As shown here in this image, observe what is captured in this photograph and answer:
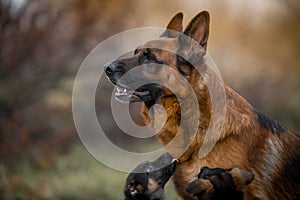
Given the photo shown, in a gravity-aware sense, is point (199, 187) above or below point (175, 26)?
below

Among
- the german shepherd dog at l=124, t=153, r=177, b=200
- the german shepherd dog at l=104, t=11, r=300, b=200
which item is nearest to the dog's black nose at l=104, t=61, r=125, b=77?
the german shepherd dog at l=104, t=11, r=300, b=200

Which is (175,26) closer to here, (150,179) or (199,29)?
(199,29)

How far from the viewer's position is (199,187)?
5250 mm

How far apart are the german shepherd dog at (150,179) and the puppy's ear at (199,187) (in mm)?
394

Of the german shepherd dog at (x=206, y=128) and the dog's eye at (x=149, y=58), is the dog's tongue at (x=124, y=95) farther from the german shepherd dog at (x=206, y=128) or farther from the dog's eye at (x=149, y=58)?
the dog's eye at (x=149, y=58)

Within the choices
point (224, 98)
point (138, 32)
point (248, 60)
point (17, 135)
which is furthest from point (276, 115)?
point (224, 98)

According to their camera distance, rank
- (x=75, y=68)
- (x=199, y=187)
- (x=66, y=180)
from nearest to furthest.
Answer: (x=199, y=187) → (x=66, y=180) → (x=75, y=68)

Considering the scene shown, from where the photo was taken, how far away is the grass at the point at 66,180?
9297mm

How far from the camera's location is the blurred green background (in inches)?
396

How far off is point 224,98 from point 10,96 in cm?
676

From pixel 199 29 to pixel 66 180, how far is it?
16.2ft

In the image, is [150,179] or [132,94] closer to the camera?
[132,94]

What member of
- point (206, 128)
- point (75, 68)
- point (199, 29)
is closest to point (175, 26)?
point (199, 29)

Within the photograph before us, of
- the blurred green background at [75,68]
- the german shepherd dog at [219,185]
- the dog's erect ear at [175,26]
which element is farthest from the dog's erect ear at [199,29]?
the blurred green background at [75,68]
